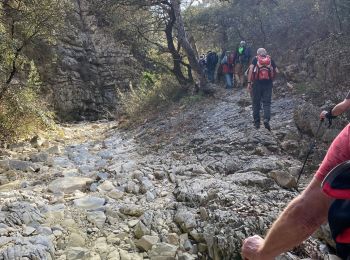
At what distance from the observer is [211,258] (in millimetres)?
3572

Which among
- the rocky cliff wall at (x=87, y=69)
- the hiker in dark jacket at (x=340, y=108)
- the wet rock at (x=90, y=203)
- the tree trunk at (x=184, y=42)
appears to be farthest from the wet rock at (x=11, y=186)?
the rocky cliff wall at (x=87, y=69)

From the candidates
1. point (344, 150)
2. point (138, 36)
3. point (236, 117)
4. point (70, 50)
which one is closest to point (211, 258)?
point (344, 150)

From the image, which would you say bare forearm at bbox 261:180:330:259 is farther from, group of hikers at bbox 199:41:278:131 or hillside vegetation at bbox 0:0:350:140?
hillside vegetation at bbox 0:0:350:140

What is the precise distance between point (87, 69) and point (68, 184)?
13.5m

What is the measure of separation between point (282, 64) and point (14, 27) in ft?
26.0

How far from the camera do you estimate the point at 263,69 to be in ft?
23.7

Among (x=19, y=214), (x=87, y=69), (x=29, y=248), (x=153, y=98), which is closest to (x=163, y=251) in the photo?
(x=29, y=248)

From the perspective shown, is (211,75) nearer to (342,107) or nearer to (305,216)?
(342,107)

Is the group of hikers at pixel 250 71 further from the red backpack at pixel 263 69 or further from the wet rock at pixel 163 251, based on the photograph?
the wet rock at pixel 163 251

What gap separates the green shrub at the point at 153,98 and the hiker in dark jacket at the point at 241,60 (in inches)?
82.9

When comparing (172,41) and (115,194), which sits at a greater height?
(172,41)

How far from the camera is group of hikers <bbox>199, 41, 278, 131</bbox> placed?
726 centimetres

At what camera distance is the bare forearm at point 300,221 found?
50.1 inches

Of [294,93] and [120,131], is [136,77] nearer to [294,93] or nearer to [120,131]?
[120,131]
